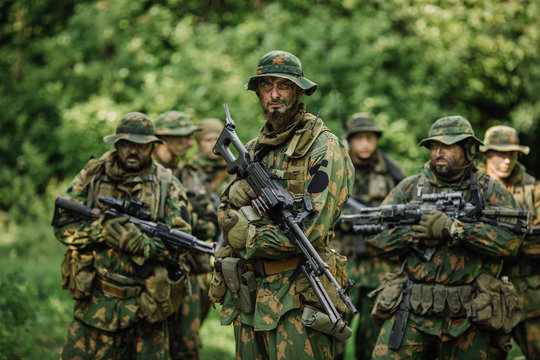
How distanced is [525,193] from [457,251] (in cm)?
173

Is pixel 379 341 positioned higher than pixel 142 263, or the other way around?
pixel 142 263

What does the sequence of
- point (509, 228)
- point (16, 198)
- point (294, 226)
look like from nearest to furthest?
point (294, 226), point (509, 228), point (16, 198)

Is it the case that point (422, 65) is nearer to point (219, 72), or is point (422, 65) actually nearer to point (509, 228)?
point (219, 72)

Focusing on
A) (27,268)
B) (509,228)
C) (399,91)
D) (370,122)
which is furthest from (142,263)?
(399,91)

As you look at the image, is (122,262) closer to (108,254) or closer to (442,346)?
(108,254)

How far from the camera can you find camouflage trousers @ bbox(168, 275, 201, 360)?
6727 mm

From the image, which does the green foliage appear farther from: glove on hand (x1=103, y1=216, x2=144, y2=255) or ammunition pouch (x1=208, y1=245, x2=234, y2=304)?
ammunition pouch (x1=208, y1=245, x2=234, y2=304)

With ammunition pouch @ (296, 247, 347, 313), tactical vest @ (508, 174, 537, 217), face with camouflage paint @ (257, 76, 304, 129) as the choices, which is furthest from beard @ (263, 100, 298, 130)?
tactical vest @ (508, 174, 537, 217)

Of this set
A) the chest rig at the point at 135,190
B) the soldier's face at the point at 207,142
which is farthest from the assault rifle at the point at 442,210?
the soldier's face at the point at 207,142

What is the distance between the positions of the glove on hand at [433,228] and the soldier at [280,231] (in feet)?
3.57

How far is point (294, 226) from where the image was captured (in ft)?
13.3

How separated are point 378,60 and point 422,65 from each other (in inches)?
38.9

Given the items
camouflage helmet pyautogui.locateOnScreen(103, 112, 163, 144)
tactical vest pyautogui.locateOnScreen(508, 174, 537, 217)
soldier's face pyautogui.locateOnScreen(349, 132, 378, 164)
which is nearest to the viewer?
camouflage helmet pyautogui.locateOnScreen(103, 112, 163, 144)

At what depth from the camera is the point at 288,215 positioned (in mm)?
4105
